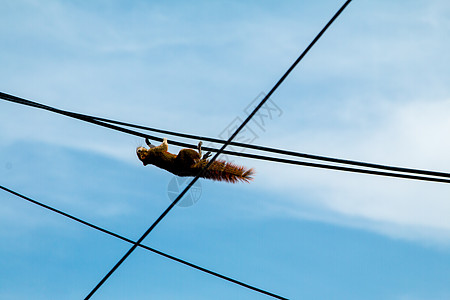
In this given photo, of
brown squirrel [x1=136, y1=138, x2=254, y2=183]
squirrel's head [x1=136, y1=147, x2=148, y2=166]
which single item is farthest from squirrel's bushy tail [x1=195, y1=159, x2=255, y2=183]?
squirrel's head [x1=136, y1=147, x2=148, y2=166]

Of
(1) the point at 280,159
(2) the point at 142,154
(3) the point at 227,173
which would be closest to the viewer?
(1) the point at 280,159

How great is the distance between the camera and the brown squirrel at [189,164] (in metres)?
6.74

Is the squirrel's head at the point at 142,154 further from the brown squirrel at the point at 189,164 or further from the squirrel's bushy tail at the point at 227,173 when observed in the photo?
the squirrel's bushy tail at the point at 227,173

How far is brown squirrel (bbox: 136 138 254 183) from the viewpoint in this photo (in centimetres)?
674

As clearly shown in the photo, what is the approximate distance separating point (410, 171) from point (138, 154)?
4.23m

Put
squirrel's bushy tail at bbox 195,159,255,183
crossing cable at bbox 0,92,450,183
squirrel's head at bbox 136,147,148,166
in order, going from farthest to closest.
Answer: squirrel's head at bbox 136,147,148,166, squirrel's bushy tail at bbox 195,159,255,183, crossing cable at bbox 0,92,450,183

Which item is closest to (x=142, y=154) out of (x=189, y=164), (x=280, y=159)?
(x=189, y=164)

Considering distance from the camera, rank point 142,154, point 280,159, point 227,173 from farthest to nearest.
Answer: point 142,154 < point 227,173 < point 280,159

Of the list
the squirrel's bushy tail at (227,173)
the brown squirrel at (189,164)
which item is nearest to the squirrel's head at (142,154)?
the brown squirrel at (189,164)

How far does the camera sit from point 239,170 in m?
6.71

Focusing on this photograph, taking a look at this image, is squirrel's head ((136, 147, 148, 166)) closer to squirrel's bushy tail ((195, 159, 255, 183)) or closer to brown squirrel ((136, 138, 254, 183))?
brown squirrel ((136, 138, 254, 183))

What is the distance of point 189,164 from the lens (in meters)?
7.22

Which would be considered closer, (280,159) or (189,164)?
(280,159)

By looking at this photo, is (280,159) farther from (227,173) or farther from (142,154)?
(142,154)
